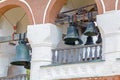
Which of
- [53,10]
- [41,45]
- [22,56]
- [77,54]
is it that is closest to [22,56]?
[22,56]

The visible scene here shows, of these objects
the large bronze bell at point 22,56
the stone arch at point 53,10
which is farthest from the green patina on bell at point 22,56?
the stone arch at point 53,10

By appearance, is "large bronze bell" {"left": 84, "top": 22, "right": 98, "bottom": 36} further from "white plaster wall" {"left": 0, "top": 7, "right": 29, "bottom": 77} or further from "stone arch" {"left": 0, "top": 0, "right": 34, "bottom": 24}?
"white plaster wall" {"left": 0, "top": 7, "right": 29, "bottom": 77}

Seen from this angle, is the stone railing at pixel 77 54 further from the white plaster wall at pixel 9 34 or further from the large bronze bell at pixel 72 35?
the white plaster wall at pixel 9 34

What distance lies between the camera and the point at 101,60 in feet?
34.1

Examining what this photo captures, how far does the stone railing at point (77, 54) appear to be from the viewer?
423 inches

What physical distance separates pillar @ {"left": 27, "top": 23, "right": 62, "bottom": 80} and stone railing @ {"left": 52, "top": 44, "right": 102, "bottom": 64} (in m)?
0.18

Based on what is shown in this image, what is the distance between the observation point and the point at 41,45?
11.4 m

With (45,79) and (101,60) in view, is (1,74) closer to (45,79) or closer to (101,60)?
(45,79)

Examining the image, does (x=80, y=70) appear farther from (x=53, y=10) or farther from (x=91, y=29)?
(x=53, y=10)

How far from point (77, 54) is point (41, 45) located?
983 mm

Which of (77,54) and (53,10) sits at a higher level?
(53,10)

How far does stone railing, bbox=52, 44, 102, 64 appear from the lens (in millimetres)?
10750

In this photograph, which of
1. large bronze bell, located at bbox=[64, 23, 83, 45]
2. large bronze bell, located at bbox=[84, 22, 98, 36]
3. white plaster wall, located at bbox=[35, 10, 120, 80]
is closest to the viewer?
white plaster wall, located at bbox=[35, 10, 120, 80]

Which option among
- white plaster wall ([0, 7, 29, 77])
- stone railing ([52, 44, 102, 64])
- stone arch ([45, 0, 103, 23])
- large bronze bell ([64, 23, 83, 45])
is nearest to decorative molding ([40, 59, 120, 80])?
stone railing ([52, 44, 102, 64])
